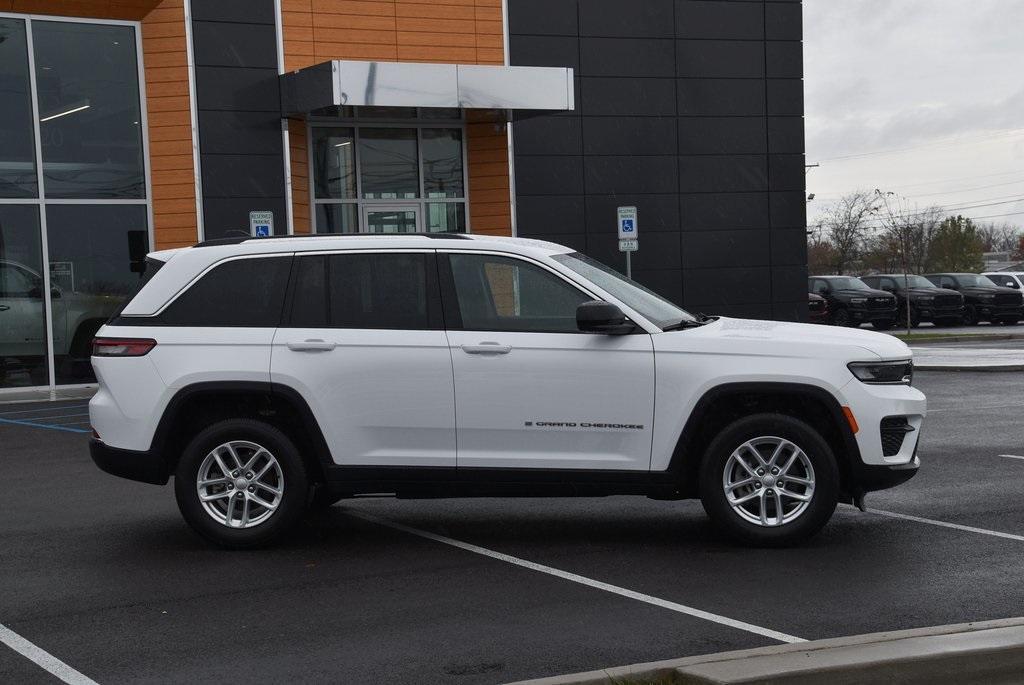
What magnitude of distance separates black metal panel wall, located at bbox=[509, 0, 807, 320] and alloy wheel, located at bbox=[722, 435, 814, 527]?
16.5 meters

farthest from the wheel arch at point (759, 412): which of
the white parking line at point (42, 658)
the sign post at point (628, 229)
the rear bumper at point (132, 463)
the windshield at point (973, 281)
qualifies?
the windshield at point (973, 281)

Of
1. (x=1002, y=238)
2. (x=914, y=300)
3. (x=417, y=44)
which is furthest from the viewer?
(x=1002, y=238)

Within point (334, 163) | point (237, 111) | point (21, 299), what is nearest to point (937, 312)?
→ point (334, 163)

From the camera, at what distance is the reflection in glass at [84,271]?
2009cm

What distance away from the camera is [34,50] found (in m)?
20.0

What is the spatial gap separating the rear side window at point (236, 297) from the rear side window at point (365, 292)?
0.43ft

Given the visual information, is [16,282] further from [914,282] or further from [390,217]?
[914,282]

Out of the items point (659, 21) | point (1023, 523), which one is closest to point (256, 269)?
point (1023, 523)

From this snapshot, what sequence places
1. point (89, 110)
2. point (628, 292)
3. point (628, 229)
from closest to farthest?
1. point (628, 292)
2. point (89, 110)
3. point (628, 229)

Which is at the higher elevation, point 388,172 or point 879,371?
point 388,172

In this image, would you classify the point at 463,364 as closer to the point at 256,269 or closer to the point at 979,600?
the point at 256,269

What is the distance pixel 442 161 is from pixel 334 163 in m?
2.01

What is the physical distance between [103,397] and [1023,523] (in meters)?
5.86

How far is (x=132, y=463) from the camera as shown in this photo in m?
7.98
